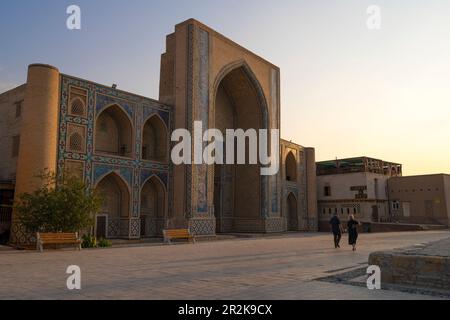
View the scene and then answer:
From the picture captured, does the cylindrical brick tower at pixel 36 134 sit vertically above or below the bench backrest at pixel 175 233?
above

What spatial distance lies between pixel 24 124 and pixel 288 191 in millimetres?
20165

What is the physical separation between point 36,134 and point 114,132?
519cm

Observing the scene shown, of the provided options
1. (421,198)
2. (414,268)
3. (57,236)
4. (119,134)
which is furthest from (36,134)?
(421,198)

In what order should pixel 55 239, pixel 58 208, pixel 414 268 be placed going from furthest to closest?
1. pixel 58 208
2. pixel 55 239
3. pixel 414 268

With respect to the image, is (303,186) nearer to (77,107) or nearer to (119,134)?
(119,134)

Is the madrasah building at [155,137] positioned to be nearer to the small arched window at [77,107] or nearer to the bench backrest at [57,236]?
the small arched window at [77,107]

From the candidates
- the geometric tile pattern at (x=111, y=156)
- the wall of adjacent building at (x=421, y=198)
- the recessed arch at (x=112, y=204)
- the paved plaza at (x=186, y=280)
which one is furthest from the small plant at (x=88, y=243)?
the wall of adjacent building at (x=421, y=198)

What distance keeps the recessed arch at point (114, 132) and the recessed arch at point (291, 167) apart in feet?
51.5

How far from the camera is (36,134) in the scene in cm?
1562

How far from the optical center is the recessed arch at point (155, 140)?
21.5 metres

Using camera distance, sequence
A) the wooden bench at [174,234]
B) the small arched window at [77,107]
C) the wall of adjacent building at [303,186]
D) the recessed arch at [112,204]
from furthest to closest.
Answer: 1. the wall of adjacent building at [303,186]
2. the recessed arch at [112,204]
3. the small arched window at [77,107]
4. the wooden bench at [174,234]
